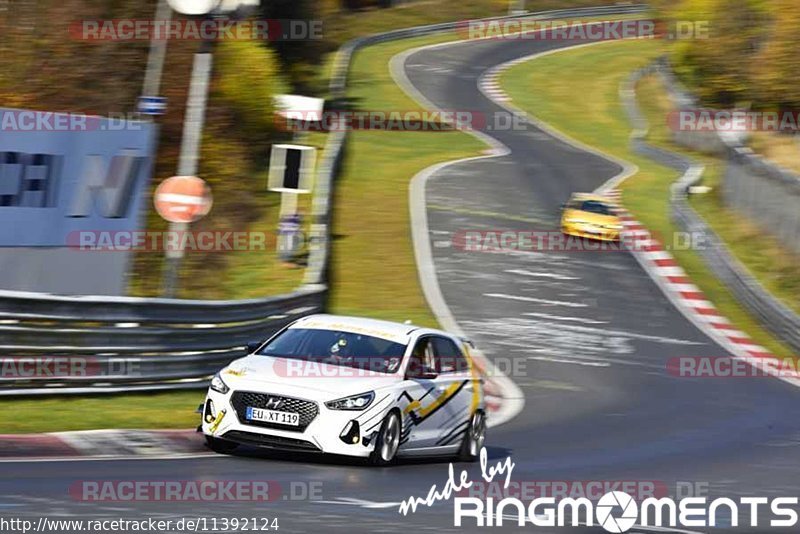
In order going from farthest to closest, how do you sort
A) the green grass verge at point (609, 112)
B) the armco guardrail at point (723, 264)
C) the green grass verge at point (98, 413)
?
the green grass verge at point (609, 112)
the armco guardrail at point (723, 264)
the green grass verge at point (98, 413)

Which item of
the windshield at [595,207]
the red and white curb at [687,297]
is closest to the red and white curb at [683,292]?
the red and white curb at [687,297]

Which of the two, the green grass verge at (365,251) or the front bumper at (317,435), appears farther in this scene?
the green grass verge at (365,251)

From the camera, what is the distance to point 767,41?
47344mm

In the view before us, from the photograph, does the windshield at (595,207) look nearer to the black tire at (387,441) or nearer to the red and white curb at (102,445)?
the red and white curb at (102,445)

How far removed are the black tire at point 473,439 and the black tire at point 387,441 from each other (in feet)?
4.84

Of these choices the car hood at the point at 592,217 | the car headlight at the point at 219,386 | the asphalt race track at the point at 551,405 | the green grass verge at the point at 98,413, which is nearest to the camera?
the asphalt race track at the point at 551,405

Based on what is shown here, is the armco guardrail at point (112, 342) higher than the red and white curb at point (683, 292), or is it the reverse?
the armco guardrail at point (112, 342)

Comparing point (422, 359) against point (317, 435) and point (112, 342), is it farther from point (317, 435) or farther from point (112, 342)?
point (112, 342)

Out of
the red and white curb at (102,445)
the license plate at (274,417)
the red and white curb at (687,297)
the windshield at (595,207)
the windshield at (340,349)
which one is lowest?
the red and white curb at (687,297)

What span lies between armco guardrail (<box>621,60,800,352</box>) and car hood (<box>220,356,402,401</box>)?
13.3 m

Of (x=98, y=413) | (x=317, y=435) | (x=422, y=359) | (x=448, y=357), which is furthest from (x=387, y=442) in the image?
(x=98, y=413)

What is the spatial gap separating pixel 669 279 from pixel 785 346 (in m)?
4.75

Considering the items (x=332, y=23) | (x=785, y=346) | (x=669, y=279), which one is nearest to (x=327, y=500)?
(x=785, y=346)

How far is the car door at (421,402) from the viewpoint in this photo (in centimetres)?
1316
